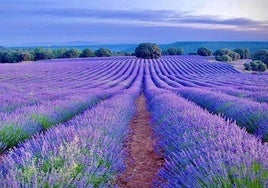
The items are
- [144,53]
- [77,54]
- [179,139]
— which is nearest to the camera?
[179,139]

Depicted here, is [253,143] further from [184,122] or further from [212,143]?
[184,122]

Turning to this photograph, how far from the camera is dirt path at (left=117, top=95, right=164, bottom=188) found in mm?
4508

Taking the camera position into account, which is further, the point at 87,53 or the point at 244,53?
the point at 244,53

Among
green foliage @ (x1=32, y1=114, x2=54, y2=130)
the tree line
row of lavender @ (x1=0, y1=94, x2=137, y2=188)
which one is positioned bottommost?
the tree line

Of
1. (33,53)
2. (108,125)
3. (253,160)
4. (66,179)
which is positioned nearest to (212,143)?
(253,160)

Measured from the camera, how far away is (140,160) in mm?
5531

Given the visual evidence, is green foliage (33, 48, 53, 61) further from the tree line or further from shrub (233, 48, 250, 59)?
shrub (233, 48, 250, 59)

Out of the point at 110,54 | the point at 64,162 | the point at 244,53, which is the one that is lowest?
the point at 244,53

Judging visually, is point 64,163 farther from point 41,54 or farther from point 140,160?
point 41,54

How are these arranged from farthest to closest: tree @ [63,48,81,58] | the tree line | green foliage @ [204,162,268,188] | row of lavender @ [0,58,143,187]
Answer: tree @ [63,48,81,58]
the tree line
row of lavender @ [0,58,143,187]
green foliage @ [204,162,268,188]

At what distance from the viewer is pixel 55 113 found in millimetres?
7570

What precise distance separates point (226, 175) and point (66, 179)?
1.05m

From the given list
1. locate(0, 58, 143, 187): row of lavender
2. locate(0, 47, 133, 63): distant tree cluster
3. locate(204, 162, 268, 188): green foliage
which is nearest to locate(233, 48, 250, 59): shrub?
locate(0, 47, 133, 63): distant tree cluster

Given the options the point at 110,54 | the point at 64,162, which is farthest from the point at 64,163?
the point at 110,54
